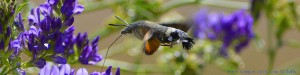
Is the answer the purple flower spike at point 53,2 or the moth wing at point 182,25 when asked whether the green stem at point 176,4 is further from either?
the purple flower spike at point 53,2

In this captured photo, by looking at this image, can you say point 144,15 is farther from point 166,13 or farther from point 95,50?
point 95,50

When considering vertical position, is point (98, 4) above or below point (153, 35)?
above

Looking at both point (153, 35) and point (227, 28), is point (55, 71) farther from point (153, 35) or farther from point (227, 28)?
point (227, 28)

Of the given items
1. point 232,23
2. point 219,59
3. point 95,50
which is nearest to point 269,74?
point 219,59

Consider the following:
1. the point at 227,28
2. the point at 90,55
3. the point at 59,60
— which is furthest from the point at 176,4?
the point at 59,60

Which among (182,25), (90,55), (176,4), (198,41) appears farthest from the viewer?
(198,41)

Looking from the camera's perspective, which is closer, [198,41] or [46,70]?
[46,70]

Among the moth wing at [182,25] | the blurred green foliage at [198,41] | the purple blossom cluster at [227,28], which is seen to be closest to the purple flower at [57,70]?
the moth wing at [182,25]
